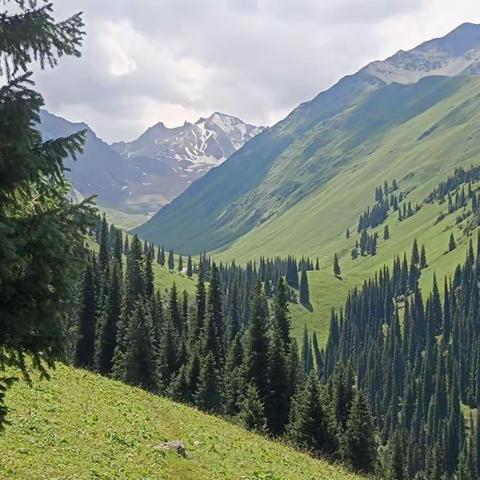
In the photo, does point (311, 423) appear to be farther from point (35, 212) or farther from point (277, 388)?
point (35, 212)

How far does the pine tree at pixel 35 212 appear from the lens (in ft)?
40.0

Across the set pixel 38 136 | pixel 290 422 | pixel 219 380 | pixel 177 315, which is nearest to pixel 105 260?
pixel 177 315

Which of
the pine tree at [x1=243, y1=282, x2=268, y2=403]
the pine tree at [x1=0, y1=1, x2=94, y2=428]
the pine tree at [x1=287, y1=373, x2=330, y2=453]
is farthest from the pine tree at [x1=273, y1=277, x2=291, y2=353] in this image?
the pine tree at [x1=0, y1=1, x2=94, y2=428]

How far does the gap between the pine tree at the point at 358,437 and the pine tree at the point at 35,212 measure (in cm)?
6028

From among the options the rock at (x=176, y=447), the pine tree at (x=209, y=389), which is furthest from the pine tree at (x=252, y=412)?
the rock at (x=176, y=447)

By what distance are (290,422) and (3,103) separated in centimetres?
5998

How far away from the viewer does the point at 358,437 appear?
68500 mm

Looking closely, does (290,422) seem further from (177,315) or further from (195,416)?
(177,315)

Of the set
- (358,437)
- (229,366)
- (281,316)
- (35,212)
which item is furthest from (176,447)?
(229,366)

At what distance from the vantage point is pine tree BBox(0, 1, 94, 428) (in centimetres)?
1219

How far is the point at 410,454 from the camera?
538 ft

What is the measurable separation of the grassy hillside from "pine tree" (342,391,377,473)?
103 ft

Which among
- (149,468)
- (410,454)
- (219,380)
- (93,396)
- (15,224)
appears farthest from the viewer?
(410,454)

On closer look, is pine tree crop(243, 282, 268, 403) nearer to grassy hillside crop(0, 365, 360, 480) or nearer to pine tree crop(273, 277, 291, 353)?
pine tree crop(273, 277, 291, 353)
